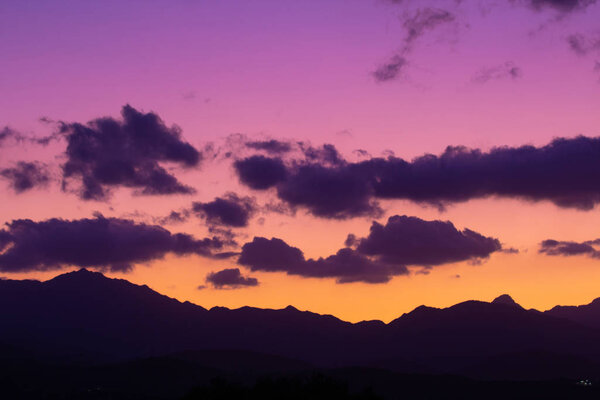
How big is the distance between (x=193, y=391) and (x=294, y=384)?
15.0 metres

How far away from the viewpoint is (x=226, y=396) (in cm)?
10331

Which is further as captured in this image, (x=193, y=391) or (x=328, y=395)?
(x=193, y=391)

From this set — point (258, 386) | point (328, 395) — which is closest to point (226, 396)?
point (258, 386)

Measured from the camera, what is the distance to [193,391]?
110500 mm

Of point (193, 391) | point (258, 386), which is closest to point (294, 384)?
point (258, 386)

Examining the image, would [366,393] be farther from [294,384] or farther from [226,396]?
[226,396]

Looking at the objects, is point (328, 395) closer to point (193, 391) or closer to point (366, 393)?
point (366, 393)

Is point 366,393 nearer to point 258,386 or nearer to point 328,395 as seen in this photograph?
point 328,395

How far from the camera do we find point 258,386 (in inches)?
4264

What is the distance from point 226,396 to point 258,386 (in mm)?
6471

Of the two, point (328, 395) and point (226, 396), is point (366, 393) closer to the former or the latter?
point (328, 395)

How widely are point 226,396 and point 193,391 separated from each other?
30.0 ft

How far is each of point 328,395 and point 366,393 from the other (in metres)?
5.32

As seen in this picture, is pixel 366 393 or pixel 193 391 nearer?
pixel 366 393
